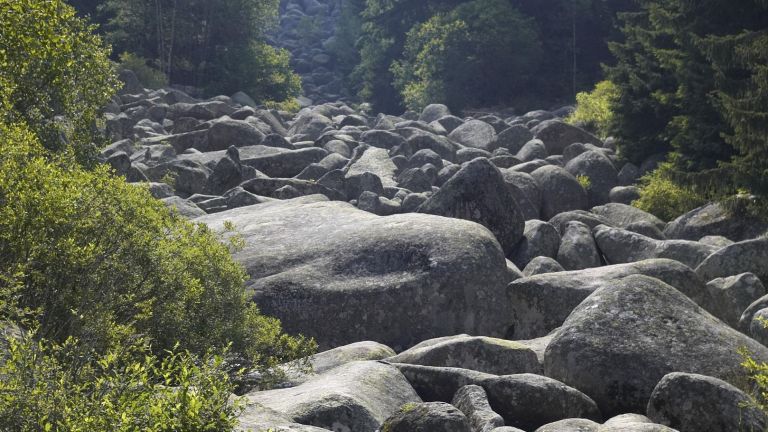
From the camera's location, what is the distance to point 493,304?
14.5m

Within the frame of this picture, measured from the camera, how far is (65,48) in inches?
444

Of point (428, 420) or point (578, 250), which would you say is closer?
point (428, 420)

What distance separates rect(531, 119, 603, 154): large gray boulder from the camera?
35.6 meters

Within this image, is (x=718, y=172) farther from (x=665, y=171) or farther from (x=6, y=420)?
(x=6, y=420)

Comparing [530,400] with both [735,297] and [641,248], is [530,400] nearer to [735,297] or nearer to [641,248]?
[735,297]

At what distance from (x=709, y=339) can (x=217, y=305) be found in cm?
577

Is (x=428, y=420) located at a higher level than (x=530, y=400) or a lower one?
higher

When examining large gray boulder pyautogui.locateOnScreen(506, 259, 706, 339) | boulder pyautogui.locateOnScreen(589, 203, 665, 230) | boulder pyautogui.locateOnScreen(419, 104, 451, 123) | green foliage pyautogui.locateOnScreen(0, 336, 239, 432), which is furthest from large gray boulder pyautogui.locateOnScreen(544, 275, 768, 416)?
boulder pyautogui.locateOnScreen(419, 104, 451, 123)

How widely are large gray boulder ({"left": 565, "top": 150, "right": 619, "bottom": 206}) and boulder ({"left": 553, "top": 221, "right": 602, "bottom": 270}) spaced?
8058 millimetres

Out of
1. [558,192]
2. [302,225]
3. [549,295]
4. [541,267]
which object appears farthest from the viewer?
[558,192]

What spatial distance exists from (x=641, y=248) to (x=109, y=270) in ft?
43.4

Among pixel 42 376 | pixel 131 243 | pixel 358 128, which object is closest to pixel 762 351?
pixel 131 243

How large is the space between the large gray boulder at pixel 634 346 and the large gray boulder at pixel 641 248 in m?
7.91

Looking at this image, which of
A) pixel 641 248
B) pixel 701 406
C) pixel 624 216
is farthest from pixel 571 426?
pixel 624 216
